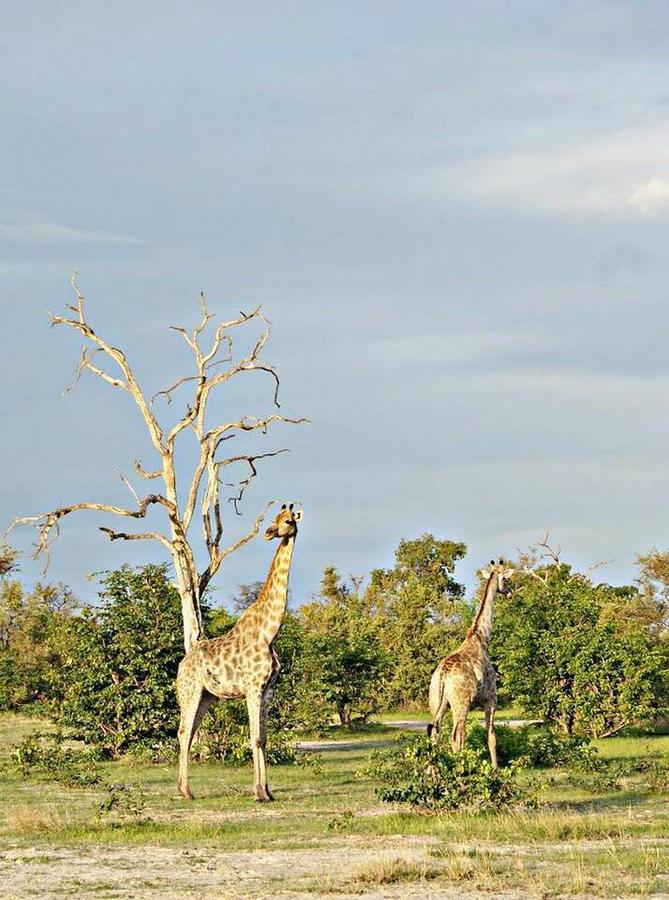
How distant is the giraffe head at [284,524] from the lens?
69.9 ft

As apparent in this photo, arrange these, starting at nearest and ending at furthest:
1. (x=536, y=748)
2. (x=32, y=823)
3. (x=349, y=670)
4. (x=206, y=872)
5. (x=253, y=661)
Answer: (x=206, y=872) < (x=32, y=823) < (x=253, y=661) < (x=536, y=748) < (x=349, y=670)

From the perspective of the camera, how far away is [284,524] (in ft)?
Answer: 69.9

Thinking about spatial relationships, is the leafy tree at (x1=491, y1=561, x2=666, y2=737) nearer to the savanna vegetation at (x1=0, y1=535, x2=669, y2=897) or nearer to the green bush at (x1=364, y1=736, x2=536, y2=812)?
the savanna vegetation at (x1=0, y1=535, x2=669, y2=897)

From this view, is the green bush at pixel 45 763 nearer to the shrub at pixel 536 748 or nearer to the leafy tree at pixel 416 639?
the shrub at pixel 536 748

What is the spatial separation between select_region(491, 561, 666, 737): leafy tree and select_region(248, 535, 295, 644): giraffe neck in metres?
12.3

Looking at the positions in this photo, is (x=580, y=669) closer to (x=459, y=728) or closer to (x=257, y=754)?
(x=459, y=728)

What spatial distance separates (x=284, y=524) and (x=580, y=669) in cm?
1439

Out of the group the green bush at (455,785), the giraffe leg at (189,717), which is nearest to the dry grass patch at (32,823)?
the giraffe leg at (189,717)

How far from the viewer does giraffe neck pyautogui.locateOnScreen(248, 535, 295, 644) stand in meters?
21.5

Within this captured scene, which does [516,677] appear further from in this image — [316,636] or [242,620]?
[242,620]

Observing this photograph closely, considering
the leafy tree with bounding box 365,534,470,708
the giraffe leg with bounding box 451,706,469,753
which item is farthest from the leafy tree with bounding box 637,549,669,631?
the giraffe leg with bounding box 451,706,469,753

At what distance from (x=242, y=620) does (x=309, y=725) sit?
36.3 feet

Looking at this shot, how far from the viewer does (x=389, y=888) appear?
1256 centimetres

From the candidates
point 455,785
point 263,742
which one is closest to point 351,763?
point 263,742
